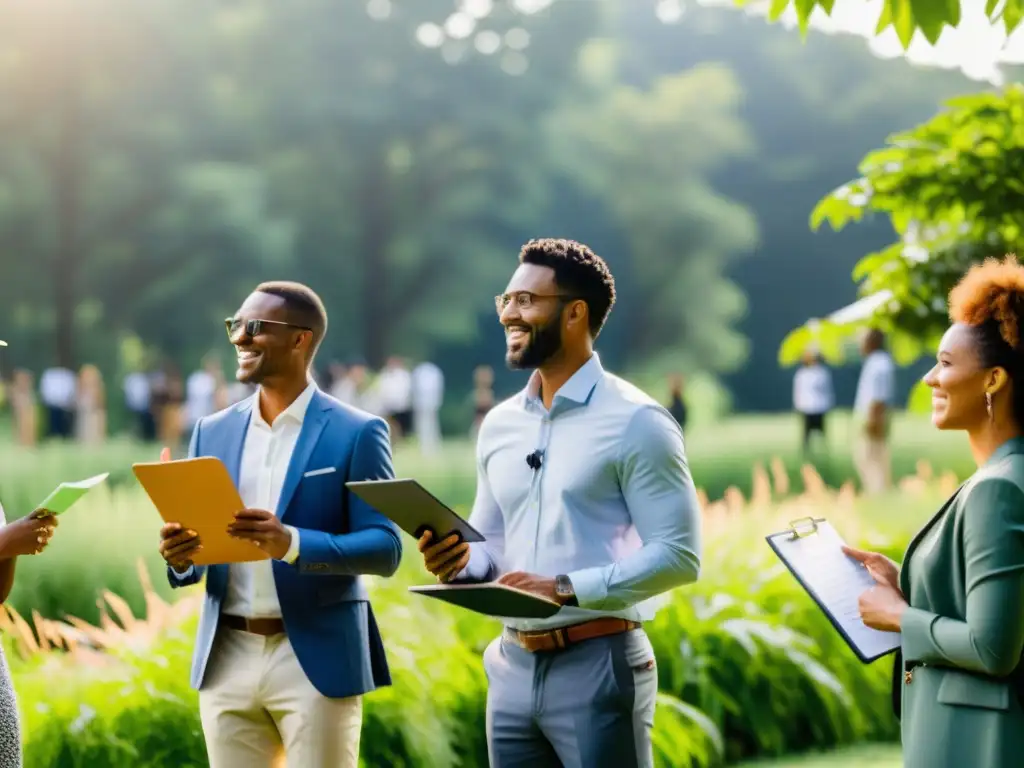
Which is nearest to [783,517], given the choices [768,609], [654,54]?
[768,609]

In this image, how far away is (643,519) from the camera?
12.7 feet

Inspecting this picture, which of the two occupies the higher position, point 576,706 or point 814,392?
point 576,706

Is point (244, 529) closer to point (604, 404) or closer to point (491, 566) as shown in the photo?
point (491, 566)

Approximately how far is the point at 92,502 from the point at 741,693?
4509 millimetres

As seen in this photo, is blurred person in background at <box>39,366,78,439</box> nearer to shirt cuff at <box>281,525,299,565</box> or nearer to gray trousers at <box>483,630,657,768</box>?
shirt cuff at <box>281,525,299,565</box>

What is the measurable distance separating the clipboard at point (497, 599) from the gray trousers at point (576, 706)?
0.26m

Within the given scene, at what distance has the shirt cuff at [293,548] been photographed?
406 centimetres

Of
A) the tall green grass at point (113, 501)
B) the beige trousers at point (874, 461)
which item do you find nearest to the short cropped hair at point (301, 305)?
the tall green grass at point (113, 501)

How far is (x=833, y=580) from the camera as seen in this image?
3.69 metres

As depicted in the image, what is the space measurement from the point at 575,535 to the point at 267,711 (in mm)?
1094

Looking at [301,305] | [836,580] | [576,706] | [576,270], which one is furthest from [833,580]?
[301,305]

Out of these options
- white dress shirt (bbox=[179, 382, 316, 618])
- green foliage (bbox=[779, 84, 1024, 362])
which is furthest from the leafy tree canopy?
white dress shirt (bbox=[179, 382, 316, 618])

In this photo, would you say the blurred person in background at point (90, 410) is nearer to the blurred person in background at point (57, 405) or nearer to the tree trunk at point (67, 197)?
the blurred person in background at point (57, 405)

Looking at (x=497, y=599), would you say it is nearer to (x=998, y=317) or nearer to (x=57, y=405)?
(x=998, y=317)
